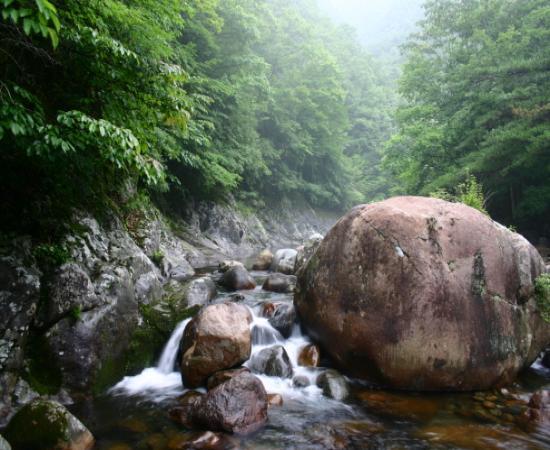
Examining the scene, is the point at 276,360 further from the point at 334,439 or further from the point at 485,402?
the point at 485,402

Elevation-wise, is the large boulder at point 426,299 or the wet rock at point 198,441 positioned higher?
the large boulder at point 426,299

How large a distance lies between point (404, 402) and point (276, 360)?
1935mm

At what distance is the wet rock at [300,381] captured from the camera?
5.38m

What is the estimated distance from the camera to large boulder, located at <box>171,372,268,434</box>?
4117 mm

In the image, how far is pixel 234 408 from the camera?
4.22 meters

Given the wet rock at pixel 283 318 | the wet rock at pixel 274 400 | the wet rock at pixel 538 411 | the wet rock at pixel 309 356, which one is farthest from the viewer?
the wet rock at pixel 283 318

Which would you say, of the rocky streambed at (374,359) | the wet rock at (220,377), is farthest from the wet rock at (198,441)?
the wet rock at (220,377)

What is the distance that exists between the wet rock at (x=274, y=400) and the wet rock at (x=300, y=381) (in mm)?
463

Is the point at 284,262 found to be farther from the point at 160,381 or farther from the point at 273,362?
the point at 160,381

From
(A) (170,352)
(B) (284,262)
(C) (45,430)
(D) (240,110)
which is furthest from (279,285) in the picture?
(D) (240,110)

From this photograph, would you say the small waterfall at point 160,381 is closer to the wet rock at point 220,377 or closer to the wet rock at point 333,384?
the wet rock at point 220,377

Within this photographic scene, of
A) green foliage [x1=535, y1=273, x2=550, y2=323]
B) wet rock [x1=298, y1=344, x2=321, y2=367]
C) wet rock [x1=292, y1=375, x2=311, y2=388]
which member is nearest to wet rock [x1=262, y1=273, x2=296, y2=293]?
wet rock [x1=298, y1=344, x2=321, y2=367]

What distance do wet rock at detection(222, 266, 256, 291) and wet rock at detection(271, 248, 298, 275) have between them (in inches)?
89.8

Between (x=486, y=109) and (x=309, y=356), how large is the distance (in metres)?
11.9
